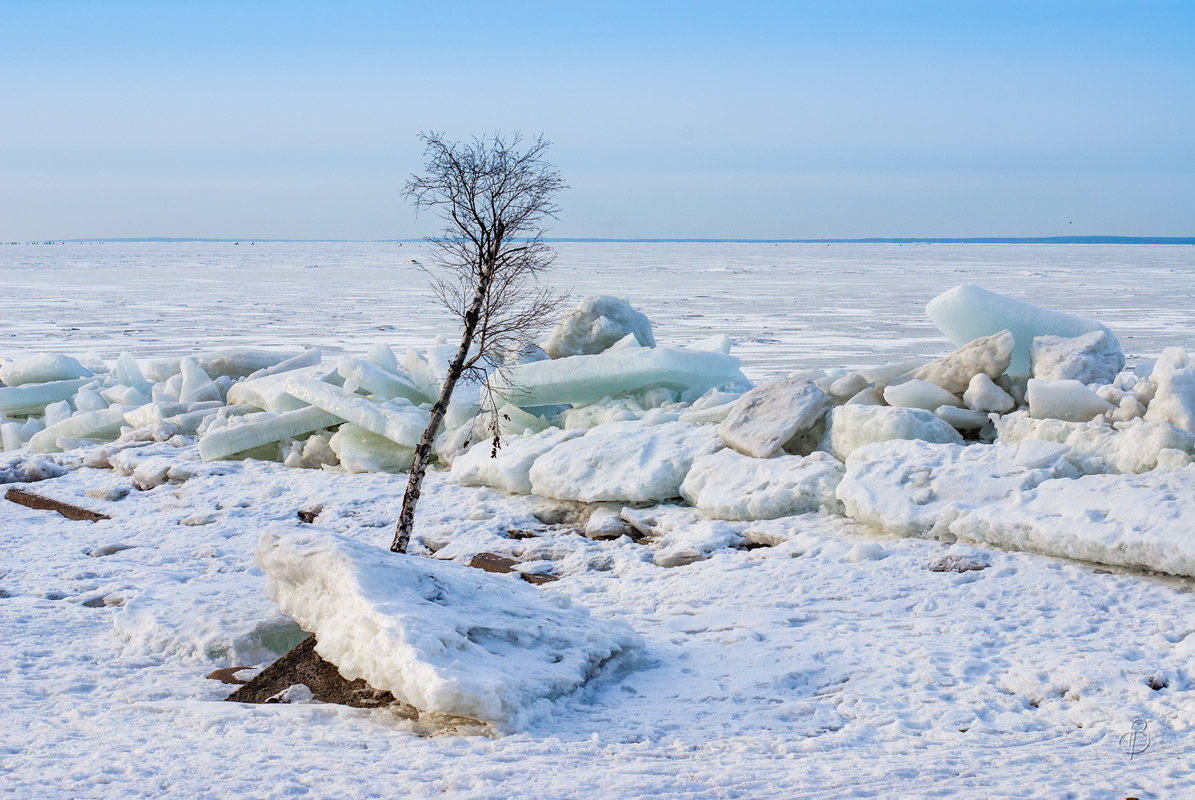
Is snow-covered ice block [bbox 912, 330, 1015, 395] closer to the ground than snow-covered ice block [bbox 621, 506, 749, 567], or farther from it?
farther from it

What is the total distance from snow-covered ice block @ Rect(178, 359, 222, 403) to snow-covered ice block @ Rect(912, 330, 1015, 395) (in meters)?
7.01

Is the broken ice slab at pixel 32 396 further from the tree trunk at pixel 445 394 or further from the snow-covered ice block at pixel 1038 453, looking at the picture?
the snow-covered ice block at pixel 1038 453

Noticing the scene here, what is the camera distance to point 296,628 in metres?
4.38

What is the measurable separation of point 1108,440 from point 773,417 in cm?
204

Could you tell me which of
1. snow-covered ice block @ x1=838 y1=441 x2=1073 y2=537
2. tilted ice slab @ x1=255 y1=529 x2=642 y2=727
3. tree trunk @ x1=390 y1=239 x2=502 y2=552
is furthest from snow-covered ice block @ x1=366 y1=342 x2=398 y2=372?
tilted ice slab @ x1=255 y1=529 x2=642 y2=727

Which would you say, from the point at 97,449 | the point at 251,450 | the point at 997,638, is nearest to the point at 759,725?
the point at 997,638

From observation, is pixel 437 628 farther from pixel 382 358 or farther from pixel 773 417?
pixel 382 358

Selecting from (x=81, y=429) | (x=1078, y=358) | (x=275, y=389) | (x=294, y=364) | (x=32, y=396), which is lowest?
(x=81, y=429)

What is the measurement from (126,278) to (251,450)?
36.6 m

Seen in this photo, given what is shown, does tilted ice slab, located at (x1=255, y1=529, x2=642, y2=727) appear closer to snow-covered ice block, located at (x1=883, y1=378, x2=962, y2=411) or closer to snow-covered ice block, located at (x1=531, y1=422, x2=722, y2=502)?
snow-covered ice block, located at (x1=531, y1=422, x2=722, y2=502)

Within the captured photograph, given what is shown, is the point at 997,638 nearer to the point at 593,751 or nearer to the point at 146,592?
the point at 593,751

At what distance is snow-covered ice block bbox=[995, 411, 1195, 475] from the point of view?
5.35 meters

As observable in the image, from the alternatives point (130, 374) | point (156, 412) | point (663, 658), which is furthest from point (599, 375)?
point (130, 374)

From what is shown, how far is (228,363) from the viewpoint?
11.2 metres
